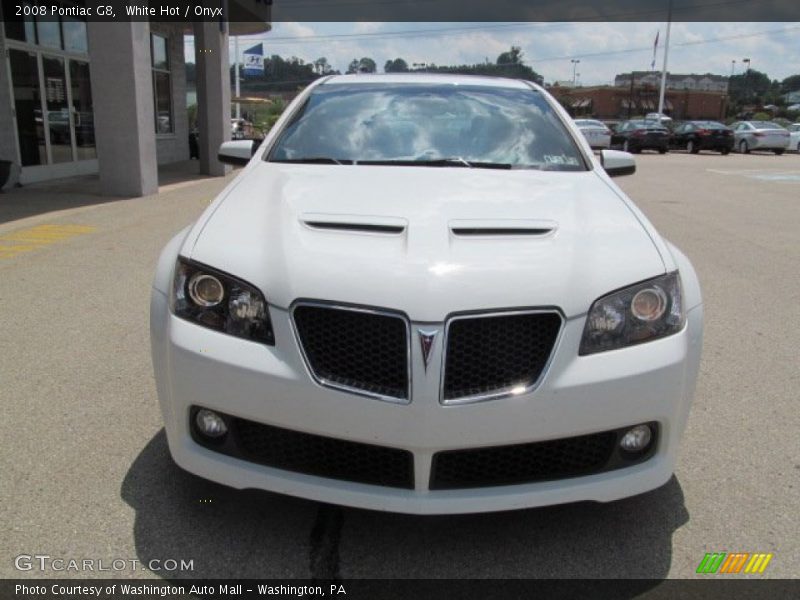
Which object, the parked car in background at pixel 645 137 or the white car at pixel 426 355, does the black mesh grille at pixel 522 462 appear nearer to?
the white car at pixel 426 355

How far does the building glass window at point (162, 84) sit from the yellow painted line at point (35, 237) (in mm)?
10847

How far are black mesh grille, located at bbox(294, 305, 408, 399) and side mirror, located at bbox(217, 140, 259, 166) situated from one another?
2.15 m

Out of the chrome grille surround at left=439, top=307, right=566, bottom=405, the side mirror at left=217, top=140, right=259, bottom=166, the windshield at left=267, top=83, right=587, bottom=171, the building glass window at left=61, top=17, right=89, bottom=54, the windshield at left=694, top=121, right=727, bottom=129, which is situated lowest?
the chrome grille surround at left=439, top=307, right=566, bottom=405

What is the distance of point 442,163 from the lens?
352cm

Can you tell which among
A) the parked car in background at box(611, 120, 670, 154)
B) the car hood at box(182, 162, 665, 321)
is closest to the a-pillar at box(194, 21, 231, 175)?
the car hood at box(182, 162, 665, 321)

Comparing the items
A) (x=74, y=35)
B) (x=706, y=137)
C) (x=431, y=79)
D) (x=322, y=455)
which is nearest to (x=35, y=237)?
(x=431, y=79)

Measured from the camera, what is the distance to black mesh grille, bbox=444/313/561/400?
7.27 ft

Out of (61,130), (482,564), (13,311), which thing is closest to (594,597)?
(482,564)

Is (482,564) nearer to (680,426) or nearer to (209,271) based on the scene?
(680,426)

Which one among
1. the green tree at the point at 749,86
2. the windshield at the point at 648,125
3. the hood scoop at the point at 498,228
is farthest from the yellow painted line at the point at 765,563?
the green tree at the point at 749,86

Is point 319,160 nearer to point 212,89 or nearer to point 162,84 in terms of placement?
point 212,89

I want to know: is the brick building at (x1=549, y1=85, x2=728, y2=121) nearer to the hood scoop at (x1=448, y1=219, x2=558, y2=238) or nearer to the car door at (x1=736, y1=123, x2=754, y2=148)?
the car door at (x1=736, y1=123, x2=754, y2=148)

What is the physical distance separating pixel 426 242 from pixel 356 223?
305mm

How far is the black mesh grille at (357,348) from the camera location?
87.2 inches
